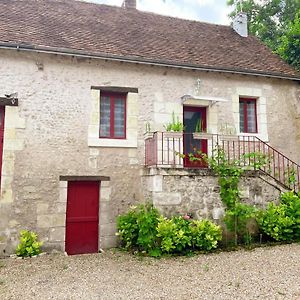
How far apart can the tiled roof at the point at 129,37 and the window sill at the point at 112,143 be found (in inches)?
80.0

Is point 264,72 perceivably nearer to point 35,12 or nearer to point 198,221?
point 198,221

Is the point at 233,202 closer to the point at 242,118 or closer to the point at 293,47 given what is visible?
the point at 242,118

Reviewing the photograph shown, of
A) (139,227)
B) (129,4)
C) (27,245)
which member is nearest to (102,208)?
(139,227)

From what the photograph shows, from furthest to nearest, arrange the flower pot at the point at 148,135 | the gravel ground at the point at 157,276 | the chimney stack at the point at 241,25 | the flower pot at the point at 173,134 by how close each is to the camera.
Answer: the chimney stack at the point at 241,25 < the flower pot at the point at 148,135 < the flower pot at the point at 173,134 < the gravel ground at the point at 157,276

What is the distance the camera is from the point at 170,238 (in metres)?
6.21

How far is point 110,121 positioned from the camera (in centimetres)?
786

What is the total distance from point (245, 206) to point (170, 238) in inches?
75.6

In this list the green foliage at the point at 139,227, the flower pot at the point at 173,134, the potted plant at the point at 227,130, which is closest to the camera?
the green foliage at the point at 139,227

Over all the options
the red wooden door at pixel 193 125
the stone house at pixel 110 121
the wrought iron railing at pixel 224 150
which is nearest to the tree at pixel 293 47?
the stone house at pixel 110 121

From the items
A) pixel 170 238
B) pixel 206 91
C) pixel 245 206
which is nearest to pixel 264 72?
pixel 206 91

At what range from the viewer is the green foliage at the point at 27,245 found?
6602 mm

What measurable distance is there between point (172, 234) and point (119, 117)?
10.8ft

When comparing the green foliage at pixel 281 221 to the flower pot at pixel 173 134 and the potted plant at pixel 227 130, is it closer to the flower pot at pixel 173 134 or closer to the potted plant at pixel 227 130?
the potted plant at pixel 227 130

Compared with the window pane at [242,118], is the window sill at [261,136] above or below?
below
